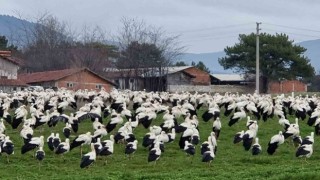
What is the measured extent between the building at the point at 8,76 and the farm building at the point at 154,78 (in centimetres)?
1267

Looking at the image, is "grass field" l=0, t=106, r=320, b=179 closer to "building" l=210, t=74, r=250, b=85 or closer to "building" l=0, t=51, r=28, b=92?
"building" l=0, t=51, r=28, b=92

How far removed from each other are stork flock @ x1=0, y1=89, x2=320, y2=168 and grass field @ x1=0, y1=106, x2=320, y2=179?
0.86 ft

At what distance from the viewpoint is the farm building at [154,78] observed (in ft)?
215

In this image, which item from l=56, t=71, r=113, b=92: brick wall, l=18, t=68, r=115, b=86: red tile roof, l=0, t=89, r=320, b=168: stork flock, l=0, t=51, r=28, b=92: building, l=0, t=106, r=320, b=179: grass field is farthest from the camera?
l=56, t=71, r=113, b=92: brick wall

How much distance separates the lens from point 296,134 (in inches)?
872

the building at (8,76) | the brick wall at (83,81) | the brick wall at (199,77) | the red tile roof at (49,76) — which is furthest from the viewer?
the brick wall at (199,77)

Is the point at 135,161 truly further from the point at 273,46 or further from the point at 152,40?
the point at 152,40

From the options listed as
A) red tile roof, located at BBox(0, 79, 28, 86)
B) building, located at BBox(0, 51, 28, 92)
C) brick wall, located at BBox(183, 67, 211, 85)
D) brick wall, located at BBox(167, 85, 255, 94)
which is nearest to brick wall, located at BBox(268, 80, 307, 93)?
brick wall, located at BBox(167, 85, 255, 94)

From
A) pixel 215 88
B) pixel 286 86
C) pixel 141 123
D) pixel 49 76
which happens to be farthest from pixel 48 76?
pixel 141 123

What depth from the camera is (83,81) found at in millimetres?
58906

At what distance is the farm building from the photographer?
215 ft

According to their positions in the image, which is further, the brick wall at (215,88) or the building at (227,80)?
the building at (227,80)

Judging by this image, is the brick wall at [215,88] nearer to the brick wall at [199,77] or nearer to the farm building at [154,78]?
the farm building at [154,78]

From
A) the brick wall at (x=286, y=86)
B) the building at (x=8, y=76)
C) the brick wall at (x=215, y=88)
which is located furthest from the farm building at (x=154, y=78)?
the building at (x=8, y=76)
